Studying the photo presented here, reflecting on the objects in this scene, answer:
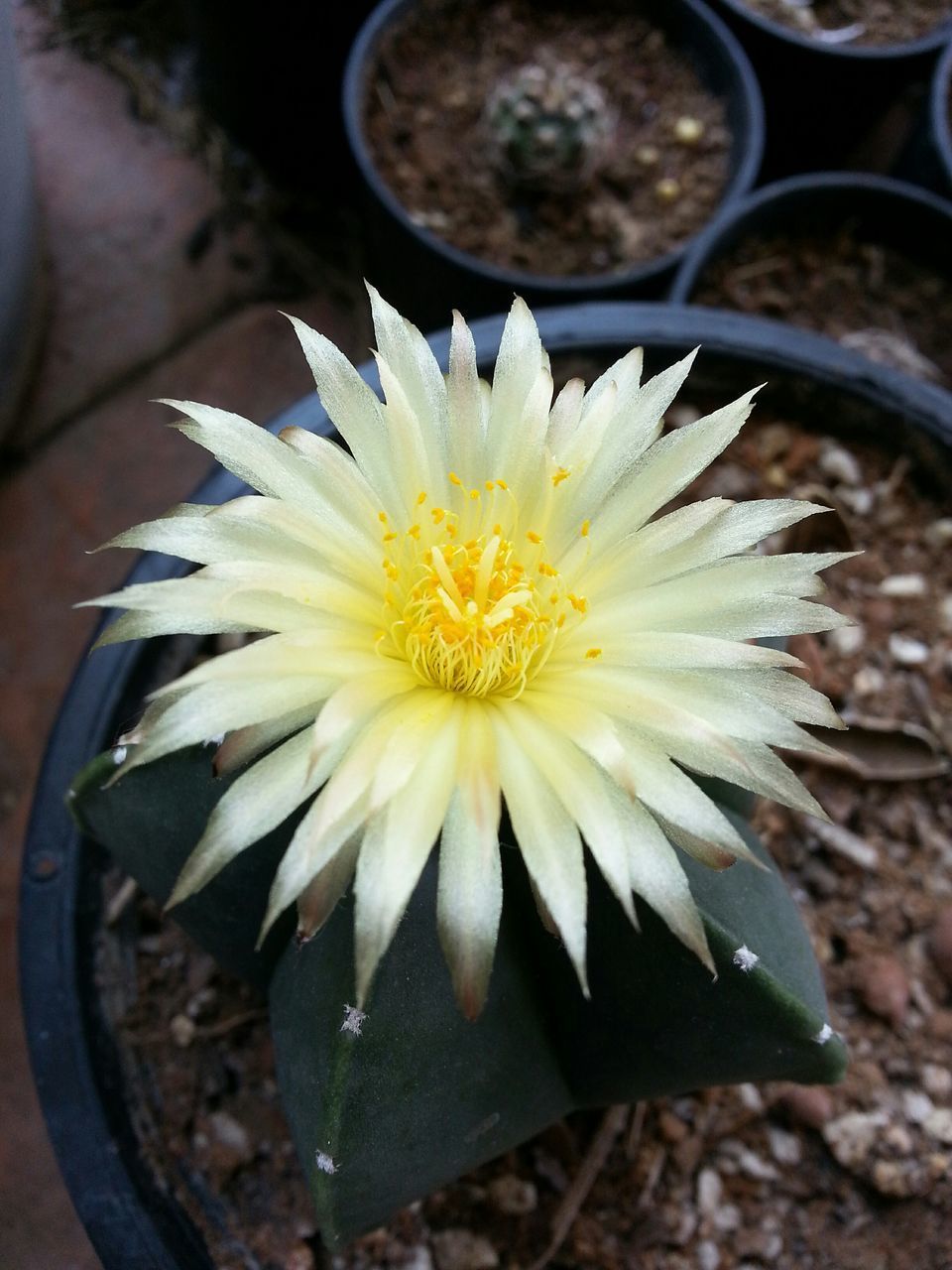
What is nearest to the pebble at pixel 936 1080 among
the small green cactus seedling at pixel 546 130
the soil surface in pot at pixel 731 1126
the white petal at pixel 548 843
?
the soil surface in pot at pixel 731 1126

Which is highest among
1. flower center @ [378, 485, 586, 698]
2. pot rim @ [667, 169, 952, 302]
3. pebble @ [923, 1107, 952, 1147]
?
pot rim @ [667, 169, 952, 302]

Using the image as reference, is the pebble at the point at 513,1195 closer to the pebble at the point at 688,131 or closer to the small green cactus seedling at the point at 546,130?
the small green cactus seedling at the point at 546,130

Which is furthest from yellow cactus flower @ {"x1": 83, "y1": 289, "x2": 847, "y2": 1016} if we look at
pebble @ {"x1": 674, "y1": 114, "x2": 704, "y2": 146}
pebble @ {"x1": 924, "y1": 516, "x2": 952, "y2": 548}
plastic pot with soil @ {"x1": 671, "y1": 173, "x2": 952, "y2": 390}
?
pebble @ {"x1": 674, "y1": 114, "x2": 704, "y2": 146}

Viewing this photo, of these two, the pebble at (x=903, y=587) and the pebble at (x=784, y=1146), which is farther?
the pebble at (x=903, y=587)

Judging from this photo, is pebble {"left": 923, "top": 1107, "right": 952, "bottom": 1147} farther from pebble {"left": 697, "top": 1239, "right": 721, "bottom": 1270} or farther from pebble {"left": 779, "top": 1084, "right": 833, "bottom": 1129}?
pebble {"left": 697, "top": 1239, "right": 721, "bottom": 1270}

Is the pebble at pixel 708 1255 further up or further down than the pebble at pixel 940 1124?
further down

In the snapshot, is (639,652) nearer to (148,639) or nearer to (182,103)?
(148,639)

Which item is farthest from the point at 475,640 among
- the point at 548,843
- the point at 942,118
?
the point at 942,118
